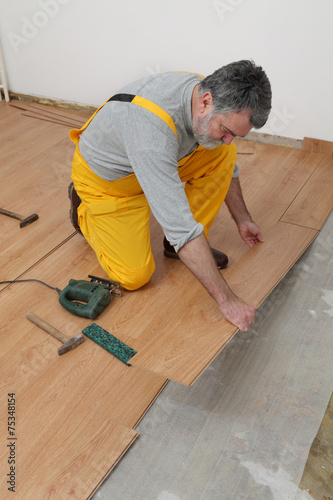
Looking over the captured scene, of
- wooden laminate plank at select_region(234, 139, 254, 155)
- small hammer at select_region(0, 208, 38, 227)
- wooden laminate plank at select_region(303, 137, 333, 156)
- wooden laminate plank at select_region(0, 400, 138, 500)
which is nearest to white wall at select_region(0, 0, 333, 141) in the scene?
wooden laminate plank at select_region(303, 137, 333, 156)

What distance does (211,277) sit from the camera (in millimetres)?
2010

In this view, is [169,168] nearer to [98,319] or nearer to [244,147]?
[98,319]

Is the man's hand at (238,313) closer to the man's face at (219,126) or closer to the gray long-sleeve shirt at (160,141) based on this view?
the gray long-sleeve shirt at (160,141)

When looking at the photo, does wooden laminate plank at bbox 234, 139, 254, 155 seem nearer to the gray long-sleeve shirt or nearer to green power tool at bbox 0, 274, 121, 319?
the gray long-sleeve shirt

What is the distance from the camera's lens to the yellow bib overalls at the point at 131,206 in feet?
8.18

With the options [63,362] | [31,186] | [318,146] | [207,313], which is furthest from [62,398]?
[318,146]

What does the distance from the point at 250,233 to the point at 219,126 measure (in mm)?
840

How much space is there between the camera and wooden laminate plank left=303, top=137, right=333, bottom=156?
11.9ft

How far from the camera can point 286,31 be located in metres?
3.34

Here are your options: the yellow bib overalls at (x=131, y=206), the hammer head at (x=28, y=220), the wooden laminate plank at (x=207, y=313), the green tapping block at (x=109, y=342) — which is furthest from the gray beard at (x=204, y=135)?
the hammer head at (x=28, y=220)

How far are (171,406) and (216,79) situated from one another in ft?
4.16

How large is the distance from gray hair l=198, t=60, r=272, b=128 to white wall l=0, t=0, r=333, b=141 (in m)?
1.65

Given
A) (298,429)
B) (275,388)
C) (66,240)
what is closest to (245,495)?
(298,429)

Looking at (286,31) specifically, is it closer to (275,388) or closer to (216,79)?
(216,79)
